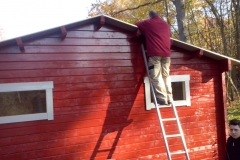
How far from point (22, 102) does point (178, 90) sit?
3.66 m

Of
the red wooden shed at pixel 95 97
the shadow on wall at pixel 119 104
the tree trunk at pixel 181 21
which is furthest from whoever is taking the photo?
the tree trunk at pixel 181 21

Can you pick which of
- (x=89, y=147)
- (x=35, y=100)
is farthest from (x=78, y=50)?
(x=89, y=147)

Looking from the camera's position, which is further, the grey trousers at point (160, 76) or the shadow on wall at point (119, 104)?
the shadow on wall at point (119, 104)

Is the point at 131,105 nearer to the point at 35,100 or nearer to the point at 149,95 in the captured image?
the point at 149,95

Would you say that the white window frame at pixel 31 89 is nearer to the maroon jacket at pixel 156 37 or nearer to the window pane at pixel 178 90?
the maroon jacket at pixel 156 37

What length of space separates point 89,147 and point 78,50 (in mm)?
2086

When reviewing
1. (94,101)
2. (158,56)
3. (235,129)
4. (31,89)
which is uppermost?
→ (158,56)

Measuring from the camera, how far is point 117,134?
223 inches

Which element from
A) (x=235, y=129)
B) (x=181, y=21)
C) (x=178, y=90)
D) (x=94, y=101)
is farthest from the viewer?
(x=181, y=21)

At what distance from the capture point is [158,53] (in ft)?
17.1

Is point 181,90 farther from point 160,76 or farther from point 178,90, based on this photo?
point 160,76

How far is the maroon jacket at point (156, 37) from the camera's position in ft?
17.3

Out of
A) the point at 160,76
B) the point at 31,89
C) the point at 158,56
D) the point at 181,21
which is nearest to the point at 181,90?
the point at 160,76

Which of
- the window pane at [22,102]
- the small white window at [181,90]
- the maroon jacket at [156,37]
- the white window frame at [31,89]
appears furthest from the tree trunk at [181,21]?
the window pane at [22,102]
